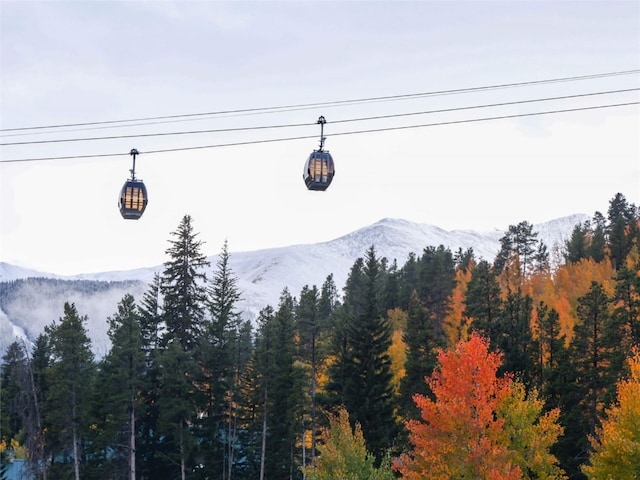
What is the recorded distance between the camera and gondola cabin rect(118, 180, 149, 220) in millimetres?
28656

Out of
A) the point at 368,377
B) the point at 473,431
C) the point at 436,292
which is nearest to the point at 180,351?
the point at 368,377

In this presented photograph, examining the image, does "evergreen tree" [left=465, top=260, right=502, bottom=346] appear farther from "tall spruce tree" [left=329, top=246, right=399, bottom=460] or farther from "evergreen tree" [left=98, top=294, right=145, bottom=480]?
"evergreen tree" [left=98, top=294, right=145, bottom=480]

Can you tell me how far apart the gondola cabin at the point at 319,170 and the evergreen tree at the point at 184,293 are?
1516 inches

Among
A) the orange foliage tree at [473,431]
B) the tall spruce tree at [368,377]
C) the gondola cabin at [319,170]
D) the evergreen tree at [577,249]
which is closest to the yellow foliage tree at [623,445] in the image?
the orange foliage tree at [473,431]

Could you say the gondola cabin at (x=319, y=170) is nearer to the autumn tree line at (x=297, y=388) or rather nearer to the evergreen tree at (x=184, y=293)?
the autumn tree line at (x=297, y=388)

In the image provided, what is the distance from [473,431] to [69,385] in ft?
106

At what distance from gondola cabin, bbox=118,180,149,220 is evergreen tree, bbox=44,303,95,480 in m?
32.4

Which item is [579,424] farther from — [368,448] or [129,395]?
[129,395]

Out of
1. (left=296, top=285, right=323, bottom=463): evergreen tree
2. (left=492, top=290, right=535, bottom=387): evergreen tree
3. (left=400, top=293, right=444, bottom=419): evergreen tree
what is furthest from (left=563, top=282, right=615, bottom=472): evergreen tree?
(left=296, top=285, right=323, bottom=463): evergreen tree

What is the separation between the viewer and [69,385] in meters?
59.1

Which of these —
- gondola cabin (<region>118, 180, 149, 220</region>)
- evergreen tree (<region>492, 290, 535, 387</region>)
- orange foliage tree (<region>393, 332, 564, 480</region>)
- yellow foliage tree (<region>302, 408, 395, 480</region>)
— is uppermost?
gondola cabin (<region>118, 180, 149, 220</region>)

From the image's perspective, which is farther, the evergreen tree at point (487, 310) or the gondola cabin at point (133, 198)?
the evergreen tree at point (487, 310)

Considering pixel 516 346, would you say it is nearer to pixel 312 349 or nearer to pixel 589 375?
pixel 589 375

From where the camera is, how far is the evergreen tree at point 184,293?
64.4m
